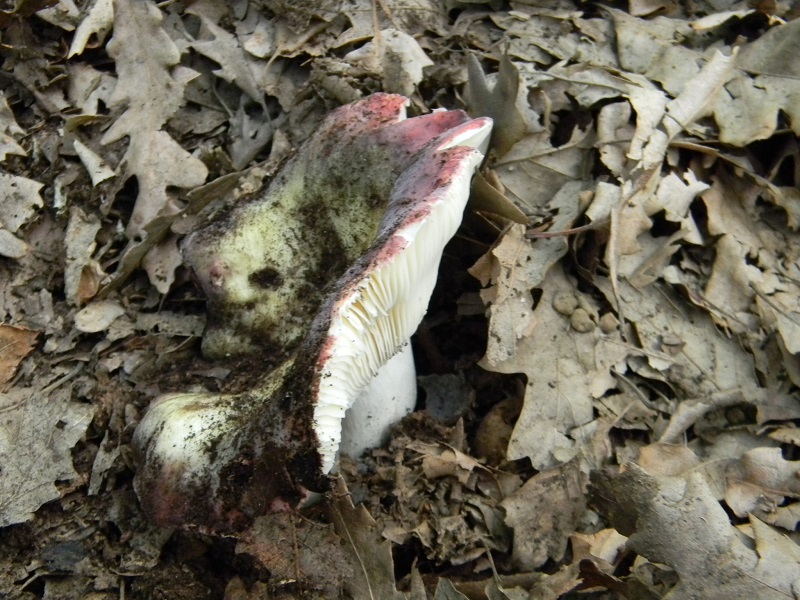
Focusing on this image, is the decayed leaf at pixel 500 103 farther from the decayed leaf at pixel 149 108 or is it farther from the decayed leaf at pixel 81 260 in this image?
the decayed leaf at pixel 81 260

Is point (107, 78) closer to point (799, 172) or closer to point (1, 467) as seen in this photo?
point (1, 467)

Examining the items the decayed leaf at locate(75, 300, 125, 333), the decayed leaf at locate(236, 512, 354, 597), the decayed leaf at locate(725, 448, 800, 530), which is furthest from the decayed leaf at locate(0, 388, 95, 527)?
the decayed leaf at locate(725, 448, 800, 530)

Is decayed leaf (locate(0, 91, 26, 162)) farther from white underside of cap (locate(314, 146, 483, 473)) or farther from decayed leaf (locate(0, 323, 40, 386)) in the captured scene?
white underside of cap (locate(314, 146, 483, 473))

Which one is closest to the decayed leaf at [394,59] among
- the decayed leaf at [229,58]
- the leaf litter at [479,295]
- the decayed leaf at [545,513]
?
the leaf litter at [479,295]

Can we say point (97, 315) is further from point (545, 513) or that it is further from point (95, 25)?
point (545, 513)

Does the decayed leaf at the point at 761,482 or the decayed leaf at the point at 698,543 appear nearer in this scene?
the decayed leaf at the point at 698,543

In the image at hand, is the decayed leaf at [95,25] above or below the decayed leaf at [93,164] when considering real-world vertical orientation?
above
